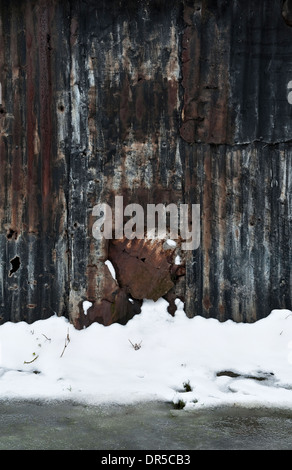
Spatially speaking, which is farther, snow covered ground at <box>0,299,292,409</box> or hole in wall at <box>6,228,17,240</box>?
hole in wall at <box>6,228,17,240</box>

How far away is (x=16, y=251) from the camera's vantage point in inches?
181

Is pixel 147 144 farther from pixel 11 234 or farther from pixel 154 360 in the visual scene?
pixel 154 360

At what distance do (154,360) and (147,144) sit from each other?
1.83 m

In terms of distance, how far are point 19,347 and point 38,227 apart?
1056 millimetres

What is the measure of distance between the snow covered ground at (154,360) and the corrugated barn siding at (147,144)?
0.54 feet

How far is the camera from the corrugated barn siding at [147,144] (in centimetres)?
432

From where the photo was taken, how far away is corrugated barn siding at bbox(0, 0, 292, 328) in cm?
432

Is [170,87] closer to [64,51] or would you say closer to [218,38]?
[218,38]

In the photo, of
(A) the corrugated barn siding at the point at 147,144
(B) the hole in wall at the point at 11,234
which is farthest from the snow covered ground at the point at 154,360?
(B) the hole in wall at the point at 11,234

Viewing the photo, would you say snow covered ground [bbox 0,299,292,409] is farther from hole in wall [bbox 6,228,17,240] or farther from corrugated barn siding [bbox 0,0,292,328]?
hole in wall [bbox 6,228,17,240]

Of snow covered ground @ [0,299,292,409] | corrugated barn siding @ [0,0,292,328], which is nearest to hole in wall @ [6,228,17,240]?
corrugated barn siding @ [0,0,292,328]

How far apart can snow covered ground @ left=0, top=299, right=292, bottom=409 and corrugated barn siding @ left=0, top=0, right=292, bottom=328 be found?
0.54ft

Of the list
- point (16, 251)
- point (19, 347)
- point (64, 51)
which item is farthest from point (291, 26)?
point (19, 347)

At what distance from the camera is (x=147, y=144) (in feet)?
14.5
